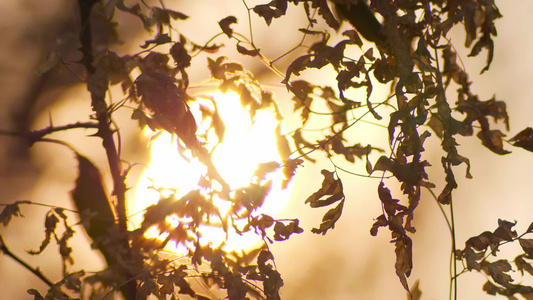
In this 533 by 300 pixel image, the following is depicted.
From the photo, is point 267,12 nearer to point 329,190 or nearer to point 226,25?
point 226,25

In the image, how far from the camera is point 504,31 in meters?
3.00

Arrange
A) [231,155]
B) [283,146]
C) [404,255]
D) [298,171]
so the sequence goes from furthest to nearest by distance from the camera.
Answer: [298,171]
[231,155]
[283,146]
[404,255]

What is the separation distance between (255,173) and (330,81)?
50.5 inches

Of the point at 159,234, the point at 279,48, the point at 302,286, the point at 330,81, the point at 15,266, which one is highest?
the point at 279,48

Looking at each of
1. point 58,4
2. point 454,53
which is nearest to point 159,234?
point 454,53

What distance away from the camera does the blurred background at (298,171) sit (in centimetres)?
238

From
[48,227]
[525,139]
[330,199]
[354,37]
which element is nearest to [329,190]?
[330,199]

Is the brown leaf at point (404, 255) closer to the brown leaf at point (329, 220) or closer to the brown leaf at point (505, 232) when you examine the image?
the brown leaf at point (329, 220)

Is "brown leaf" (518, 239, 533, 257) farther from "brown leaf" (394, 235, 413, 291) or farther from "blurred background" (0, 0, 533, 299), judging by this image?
"blurred background" (0, 0, 533, 299)

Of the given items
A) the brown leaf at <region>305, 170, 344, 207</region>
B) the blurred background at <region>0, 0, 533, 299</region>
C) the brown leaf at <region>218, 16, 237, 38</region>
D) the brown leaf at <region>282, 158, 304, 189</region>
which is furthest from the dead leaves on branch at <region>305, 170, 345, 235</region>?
the blurred background at <region>0, 0, 533, 299</region>

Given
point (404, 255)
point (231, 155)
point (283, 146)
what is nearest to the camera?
point (404, 255)

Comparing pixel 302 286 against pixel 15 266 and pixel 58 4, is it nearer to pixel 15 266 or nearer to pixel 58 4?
pixel 15 266

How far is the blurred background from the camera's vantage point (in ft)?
7.82

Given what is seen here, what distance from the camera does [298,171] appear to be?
2.74 meters
